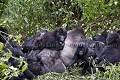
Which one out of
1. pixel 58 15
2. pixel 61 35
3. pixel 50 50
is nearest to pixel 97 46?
pixel 61 35

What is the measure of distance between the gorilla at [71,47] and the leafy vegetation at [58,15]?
65 cm

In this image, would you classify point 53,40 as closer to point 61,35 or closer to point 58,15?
point 61,35

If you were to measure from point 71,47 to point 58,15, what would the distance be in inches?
99.3

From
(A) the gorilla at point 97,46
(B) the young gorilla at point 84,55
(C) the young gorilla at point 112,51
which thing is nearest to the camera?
(C) the young gorilla at point 112,51

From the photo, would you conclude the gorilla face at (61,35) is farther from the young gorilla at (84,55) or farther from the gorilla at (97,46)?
the gorilla at (97,46)

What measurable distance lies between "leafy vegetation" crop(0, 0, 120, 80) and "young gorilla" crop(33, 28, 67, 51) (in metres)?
1.23

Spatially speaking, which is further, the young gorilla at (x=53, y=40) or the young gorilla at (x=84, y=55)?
the young gorilla at (x=53, y=40)

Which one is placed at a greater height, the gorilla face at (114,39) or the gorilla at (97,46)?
the gorilla face at (114,39)

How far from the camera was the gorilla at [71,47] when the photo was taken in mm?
4907

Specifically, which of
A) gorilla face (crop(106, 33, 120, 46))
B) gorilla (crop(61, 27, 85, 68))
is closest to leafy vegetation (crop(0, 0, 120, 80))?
gorilla (crop(61, 27, 85, 68))

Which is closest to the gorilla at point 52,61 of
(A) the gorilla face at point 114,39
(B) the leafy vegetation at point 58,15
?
(A) the gorilla face at point 114,39

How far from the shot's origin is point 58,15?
762cm

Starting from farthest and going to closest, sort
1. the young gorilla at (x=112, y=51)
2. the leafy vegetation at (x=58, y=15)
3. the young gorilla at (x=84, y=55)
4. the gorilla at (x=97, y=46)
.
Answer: the leafy vegetation at (x=58, y=15)
the gorilla at (x=97, y=46)
the young gorilla at (x=84, y=55)
the young gorilla at (x=112, y=51)

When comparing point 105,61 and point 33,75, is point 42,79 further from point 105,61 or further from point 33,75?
point 105,61
